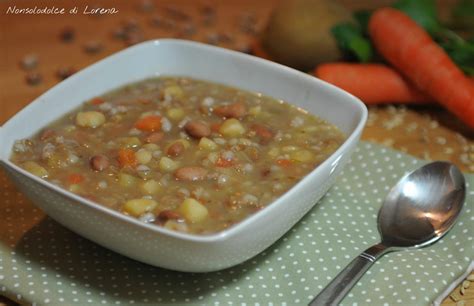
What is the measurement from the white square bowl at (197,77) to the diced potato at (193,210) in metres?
0.12

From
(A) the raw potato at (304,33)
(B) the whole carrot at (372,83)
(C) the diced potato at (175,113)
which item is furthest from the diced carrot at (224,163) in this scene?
(A) the raw potato at (304,33)

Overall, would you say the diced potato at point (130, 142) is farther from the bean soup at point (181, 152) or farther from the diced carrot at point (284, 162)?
the diced carrot at point (284, 162)

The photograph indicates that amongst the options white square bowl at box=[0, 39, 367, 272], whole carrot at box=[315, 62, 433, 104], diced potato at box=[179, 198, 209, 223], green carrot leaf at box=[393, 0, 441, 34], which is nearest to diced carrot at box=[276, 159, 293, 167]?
white square bowl at box=[0, 39, 367, 272]

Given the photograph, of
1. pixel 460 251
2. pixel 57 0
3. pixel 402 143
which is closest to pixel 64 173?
pixel 460 251

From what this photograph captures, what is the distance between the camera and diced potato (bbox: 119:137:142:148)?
2330 mm

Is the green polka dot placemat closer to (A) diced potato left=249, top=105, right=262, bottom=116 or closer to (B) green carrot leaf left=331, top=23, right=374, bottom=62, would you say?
(A) diced potato left=249, top=105, right=262, bottom=116

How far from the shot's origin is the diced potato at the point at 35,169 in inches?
85.3

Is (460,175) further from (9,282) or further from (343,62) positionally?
(9,282)

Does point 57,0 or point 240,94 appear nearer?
point 240,94

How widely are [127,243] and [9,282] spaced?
0.40 meters

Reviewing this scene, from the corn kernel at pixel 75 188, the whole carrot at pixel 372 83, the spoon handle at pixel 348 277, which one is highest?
the corn kernel at pixel 75 188

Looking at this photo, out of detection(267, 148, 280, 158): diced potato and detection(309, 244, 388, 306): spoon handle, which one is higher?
detection(267, 148, 280, 158): diced potato

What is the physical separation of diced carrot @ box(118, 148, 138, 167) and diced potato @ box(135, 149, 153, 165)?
11 mm

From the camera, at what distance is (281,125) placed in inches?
97.8
